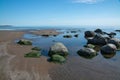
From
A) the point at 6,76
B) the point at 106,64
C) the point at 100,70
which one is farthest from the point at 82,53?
the point at 6,76

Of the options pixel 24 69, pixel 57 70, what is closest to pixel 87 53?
pixel 57 70

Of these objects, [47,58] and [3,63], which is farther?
[47,58]

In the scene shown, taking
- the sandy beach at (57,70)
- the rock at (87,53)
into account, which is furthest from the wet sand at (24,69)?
the rock at (87,53)

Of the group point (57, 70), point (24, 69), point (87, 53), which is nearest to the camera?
point (24, 69)

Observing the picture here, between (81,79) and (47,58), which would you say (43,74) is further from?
(47,58)

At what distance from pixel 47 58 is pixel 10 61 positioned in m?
4.81

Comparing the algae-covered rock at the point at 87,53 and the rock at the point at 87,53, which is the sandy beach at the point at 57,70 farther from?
the rock at the point at 87,53

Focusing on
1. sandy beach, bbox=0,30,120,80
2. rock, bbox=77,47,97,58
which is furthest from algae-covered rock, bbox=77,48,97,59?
sandy beach, bbox=0,30,120,80

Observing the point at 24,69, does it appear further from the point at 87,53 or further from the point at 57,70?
the point at 87,53

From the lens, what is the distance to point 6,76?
1442cm

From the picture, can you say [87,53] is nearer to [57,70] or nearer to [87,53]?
[87,53]

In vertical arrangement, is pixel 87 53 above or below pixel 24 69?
below

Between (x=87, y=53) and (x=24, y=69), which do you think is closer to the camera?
(x=24, y=69)

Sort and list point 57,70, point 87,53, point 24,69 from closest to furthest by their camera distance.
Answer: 1. point 24,69
2. point 57,70
3. point 87,53
